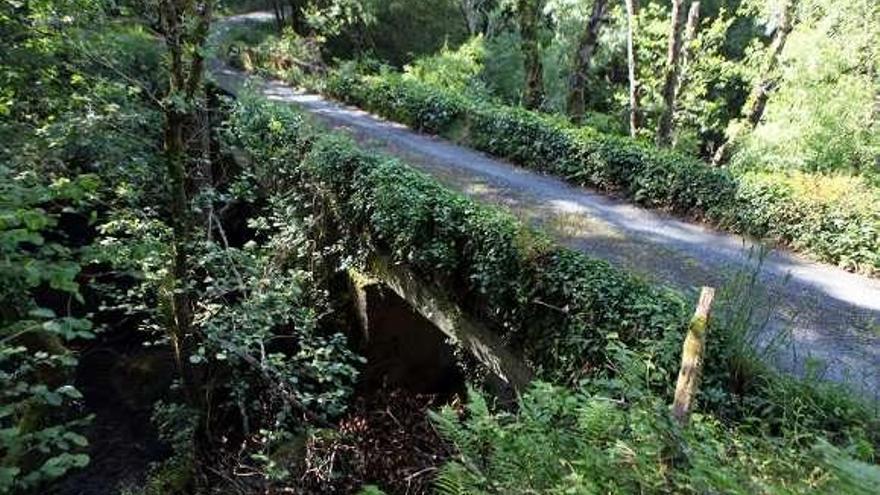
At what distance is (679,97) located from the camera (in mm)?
17734

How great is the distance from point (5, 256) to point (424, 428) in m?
6.30

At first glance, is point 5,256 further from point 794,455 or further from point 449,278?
point 449,278

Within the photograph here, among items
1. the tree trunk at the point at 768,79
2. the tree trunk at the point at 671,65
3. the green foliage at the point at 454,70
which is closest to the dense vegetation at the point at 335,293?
the tree trunk at the point at 671,65

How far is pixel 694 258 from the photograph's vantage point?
7941 millimetres

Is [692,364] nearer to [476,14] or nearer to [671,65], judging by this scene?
[671,65]

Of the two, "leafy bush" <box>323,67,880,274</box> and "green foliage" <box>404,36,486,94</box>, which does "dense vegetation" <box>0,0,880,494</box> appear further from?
"green foliage" <box>404,36,486,94</box>

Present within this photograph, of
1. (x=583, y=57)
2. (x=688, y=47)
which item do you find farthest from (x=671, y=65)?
(x=688, y=47)

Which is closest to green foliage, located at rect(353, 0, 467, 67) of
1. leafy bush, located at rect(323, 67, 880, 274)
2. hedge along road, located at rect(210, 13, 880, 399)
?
leafy bush, located at rect(323, 67, 880, 274)

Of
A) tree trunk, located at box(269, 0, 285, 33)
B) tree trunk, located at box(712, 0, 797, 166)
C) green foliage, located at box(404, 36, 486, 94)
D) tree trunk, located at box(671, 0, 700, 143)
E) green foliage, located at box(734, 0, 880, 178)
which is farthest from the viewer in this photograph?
tree trunk, located at box(269, 0, 285, 33)

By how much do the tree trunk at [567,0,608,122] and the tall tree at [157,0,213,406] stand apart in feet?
Answer: 32.3

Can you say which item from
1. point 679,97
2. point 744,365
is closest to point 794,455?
point 744,365

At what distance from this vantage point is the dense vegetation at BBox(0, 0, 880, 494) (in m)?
3.11

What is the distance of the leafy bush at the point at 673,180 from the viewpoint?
8148 mm

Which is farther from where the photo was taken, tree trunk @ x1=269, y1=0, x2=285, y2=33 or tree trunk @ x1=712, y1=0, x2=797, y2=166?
tree trunk @ x1=269, y1=0, x2=285, y2=33
